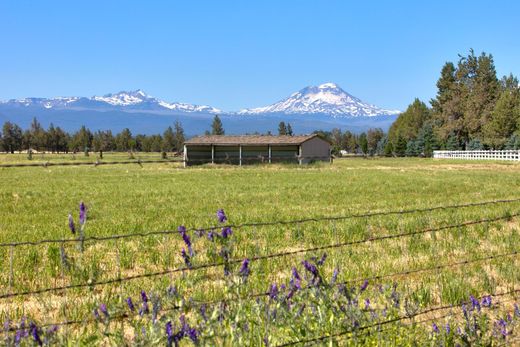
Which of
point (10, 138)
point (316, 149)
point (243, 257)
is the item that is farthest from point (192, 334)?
point (10, 138)

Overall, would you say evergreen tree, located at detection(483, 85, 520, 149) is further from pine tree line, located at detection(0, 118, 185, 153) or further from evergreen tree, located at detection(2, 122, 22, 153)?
evergreen tree, located at detection(2, 122, 22, 153)

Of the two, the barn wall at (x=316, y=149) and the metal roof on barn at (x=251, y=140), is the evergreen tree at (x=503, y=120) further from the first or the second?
the metal roof on barn at (x=251, y=140)

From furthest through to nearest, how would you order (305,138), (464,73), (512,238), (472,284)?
(464,73) → (305,138) → (512,238) → (472,284)

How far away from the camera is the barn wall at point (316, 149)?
56.5 m

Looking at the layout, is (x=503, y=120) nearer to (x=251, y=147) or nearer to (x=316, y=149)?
(x=316, y=149)

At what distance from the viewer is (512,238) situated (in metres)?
9.61

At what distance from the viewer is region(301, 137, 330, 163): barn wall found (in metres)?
56.5

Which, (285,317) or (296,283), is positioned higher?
(296,283)

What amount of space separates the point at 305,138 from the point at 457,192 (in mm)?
35461

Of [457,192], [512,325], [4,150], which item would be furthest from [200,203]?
[4,150]

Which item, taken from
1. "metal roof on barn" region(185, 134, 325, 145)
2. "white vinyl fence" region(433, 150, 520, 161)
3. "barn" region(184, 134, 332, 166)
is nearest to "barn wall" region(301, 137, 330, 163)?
"barn" region(184, 134, 332, 166)

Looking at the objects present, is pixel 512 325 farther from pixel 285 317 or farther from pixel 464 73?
pixel 464 73

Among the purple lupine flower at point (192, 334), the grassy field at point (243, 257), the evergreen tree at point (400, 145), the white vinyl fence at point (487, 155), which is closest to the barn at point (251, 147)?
the white vinyl fence at point (487, 155)

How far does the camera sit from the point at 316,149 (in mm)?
58469
